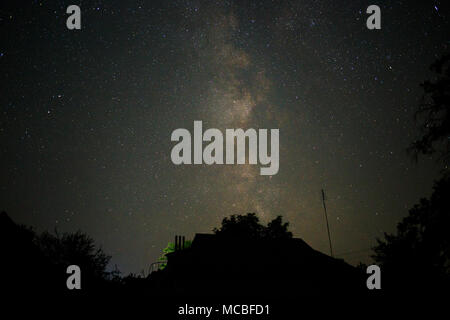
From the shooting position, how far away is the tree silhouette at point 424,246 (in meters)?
7.70

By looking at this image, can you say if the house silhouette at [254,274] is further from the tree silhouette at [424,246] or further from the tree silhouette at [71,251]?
the tree silhouette at [71,251]

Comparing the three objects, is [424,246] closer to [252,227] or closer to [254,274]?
[254,274]

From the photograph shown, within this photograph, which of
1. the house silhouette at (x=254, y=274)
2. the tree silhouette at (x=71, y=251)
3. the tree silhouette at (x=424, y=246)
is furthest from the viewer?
the tree silhouette at (x=71, y=251)

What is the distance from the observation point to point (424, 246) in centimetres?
788

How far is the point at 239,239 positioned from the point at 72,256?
87.9 ft

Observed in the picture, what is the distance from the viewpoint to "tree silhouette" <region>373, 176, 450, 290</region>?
7.70m

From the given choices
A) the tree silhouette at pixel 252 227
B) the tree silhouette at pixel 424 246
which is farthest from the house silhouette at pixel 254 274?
the tree silhouette at pixel 252 227

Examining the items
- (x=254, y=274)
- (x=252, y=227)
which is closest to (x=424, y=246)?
(x=254, y=274)

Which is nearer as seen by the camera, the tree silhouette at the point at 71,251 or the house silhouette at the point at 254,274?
the house silhouette at the point at 254,274

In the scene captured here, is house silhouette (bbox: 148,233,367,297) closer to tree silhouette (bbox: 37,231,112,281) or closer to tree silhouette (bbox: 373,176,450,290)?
tree silhouette (bbox: 373,176,450,290)

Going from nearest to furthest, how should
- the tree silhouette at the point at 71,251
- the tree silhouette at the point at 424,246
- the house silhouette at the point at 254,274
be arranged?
the tree silhouette at the point at 424,246 < the house silhouette at the point at 254,274 < the tree silhouette at the point at 71,251

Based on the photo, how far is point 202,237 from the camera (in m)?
17.5

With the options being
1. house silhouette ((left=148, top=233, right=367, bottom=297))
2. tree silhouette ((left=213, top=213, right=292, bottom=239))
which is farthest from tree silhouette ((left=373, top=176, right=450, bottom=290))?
tree silhouette ((left=213, top=213, right=292, bottom=239))
